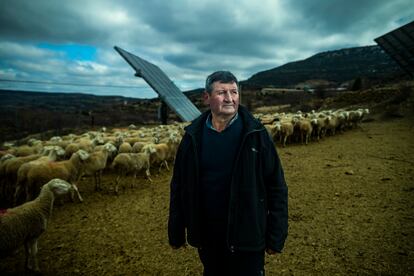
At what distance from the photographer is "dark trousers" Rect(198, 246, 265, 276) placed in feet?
7.27

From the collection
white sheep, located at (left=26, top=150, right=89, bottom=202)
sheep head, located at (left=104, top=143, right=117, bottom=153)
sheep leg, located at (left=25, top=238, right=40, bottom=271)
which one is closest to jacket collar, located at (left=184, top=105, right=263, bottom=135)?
sheep leg, located at (left=25, top=238, right=40, bottom=271)

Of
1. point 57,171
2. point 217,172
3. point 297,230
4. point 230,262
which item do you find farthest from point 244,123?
point 57,171

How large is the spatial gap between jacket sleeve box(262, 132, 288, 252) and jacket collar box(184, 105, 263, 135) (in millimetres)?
141

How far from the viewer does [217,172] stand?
2.23m

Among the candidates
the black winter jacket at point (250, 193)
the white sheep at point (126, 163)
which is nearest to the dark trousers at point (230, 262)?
the black winter jacket at point (250, 193)

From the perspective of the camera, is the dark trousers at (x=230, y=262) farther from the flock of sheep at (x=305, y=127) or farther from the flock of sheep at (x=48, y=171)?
the flock of sheep at (x=305, y=127)

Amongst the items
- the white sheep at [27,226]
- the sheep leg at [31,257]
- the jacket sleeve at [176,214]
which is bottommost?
the sheep leg at [31,257]

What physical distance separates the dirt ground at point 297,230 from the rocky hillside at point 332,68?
77292 millimetres

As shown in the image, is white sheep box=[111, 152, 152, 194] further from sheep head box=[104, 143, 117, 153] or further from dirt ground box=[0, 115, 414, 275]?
sheep head box=[104, 143, 117, 153]

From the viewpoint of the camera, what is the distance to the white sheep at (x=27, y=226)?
11.2 feet

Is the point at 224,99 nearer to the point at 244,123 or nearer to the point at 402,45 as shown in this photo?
the point at 244,123

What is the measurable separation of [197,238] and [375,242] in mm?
3420

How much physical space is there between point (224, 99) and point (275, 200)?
3.16ft

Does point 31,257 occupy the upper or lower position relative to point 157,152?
lower
